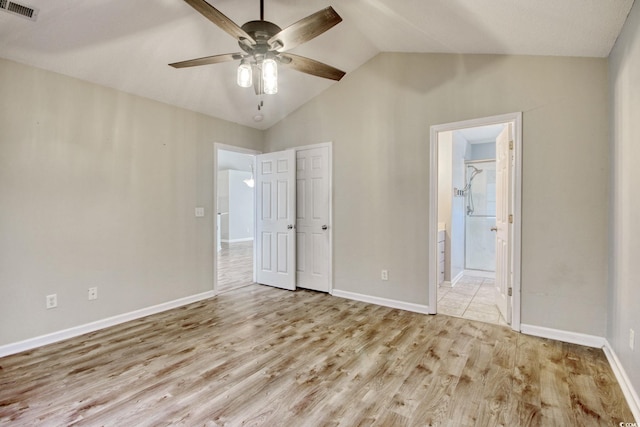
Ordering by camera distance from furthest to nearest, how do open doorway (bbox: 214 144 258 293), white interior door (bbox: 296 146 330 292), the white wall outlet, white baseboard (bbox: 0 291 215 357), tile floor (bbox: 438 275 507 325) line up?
open doorway (bbox: 214 144 258 293), white interior door (bbox: 296 146 330 292), tile floor (bbox: 438 275 507 325), the white wall outlet, white baseboard (bbox: 0 291 215 357)

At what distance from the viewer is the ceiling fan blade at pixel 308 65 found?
2185mm

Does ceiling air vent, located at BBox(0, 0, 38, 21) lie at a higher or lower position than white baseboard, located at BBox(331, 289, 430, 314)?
higher

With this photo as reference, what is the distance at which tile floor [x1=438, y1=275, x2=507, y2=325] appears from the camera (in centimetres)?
337

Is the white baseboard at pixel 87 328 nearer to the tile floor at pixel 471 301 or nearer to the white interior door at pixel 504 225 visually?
the tile floor at pixel 471 301

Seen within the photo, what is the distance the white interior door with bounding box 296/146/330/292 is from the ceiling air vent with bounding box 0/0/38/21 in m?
2.91

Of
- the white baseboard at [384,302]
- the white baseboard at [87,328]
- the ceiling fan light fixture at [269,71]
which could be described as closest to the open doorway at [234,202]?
the white baseboard at [87,328]

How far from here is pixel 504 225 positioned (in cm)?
326

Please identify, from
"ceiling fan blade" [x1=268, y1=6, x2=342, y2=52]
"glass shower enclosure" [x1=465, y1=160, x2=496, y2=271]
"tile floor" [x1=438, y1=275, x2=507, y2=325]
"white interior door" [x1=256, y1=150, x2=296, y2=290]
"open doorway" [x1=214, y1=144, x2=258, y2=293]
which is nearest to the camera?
"ceiling fan blade" [x1=268, y1=6, x2=342, y2=52]

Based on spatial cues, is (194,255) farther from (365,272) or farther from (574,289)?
(574,289)

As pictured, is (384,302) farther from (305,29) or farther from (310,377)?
(305,29)

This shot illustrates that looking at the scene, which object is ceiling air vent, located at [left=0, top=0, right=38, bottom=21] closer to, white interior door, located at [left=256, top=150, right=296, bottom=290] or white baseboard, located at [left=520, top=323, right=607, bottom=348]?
white interior door, located at [left=256, top=150, right=296, bottom=290]

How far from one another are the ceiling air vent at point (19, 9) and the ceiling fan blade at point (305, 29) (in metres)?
1.77

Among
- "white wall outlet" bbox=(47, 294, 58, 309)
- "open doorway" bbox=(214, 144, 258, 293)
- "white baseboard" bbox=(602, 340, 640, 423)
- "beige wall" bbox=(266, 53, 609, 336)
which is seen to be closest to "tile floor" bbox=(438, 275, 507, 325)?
"beige wall" bbox=(266, 53, 609, 336)

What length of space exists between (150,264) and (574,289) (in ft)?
14.0
